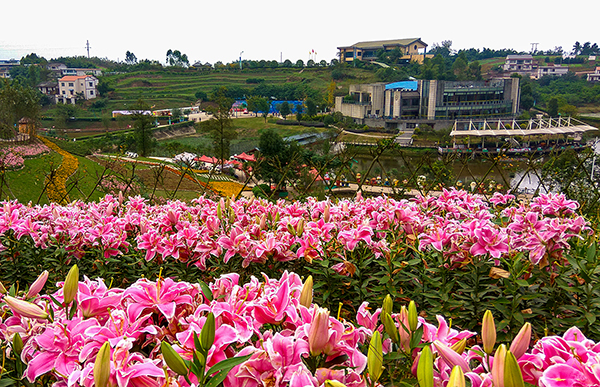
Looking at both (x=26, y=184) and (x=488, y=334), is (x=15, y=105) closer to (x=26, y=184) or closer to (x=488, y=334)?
(x=26, y=184)

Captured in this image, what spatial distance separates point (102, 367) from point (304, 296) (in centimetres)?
38

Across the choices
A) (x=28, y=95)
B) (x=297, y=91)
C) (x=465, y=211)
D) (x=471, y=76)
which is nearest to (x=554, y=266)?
(x=465, y=211)

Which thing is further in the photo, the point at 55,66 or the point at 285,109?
the point at 55,66

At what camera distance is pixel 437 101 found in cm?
3325

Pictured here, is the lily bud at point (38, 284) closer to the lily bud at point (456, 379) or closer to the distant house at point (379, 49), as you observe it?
the lily bud at point (456, 379)

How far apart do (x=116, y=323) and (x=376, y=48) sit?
2716 inches

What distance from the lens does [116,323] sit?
0.84m

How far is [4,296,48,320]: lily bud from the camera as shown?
33.7 inches

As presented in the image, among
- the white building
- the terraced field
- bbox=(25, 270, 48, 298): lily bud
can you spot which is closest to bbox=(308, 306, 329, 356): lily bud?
bbox=(25, 270, 48, 298): lily bud

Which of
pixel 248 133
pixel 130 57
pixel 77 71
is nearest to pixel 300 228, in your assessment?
pixel 248 133

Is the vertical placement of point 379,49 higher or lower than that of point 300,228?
higher

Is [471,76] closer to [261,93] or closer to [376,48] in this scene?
[376,48]

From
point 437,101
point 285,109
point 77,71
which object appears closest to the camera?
point 437,101

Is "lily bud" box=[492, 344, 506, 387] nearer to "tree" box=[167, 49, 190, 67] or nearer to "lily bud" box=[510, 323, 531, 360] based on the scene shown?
"lily bud" box=[510, 323, 531, 360]
